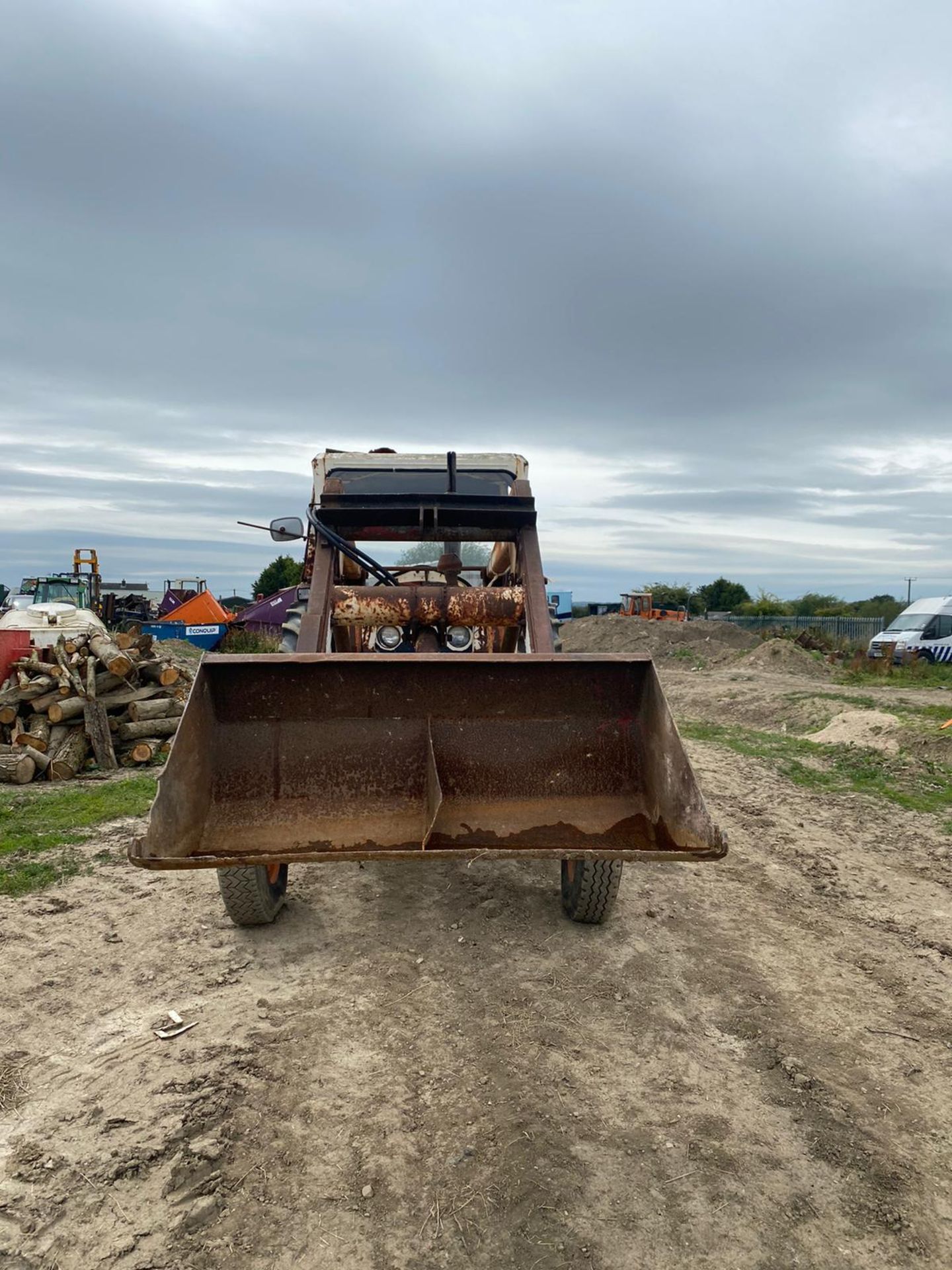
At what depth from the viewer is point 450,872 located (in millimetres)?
4910

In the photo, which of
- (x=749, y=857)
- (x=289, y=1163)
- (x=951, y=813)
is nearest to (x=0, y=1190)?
(x=289, y=1163)

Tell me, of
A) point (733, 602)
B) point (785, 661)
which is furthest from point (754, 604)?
point (785, 661)

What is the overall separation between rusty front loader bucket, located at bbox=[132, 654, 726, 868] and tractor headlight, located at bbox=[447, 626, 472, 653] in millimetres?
1338

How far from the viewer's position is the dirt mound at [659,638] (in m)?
23.5

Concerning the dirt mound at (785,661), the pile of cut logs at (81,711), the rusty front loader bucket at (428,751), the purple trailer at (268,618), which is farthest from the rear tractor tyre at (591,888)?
the purple trailer at (268,618)

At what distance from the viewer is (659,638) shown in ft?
82.8

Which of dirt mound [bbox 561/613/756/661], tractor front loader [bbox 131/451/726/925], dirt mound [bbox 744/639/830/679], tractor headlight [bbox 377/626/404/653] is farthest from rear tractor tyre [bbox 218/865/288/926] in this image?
dirt mound [bbox 561/613/756/661]

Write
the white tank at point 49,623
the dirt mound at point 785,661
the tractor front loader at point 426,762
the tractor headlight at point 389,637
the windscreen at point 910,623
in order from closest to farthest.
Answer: the tractor front loader at point 426,762, the tractor headlight at point 389,637, the white tank at point 49,623, the dirt mound at point 785,661, the windscreen at point 910,623

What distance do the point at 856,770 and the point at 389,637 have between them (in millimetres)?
5813

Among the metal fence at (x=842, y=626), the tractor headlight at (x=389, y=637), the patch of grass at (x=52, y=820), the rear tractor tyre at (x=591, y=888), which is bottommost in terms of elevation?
the patch of grass at (x=52, y=820)

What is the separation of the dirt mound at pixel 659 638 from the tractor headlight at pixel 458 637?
60.0 ft

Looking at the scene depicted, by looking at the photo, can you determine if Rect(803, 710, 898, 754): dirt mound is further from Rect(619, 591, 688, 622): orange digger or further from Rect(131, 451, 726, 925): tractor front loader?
Rect(619, 591, 688, 622): orange digger

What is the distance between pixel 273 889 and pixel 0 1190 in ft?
6.26

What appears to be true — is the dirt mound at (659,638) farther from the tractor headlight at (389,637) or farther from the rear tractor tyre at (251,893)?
the rear tractor tyre at (251,893)
